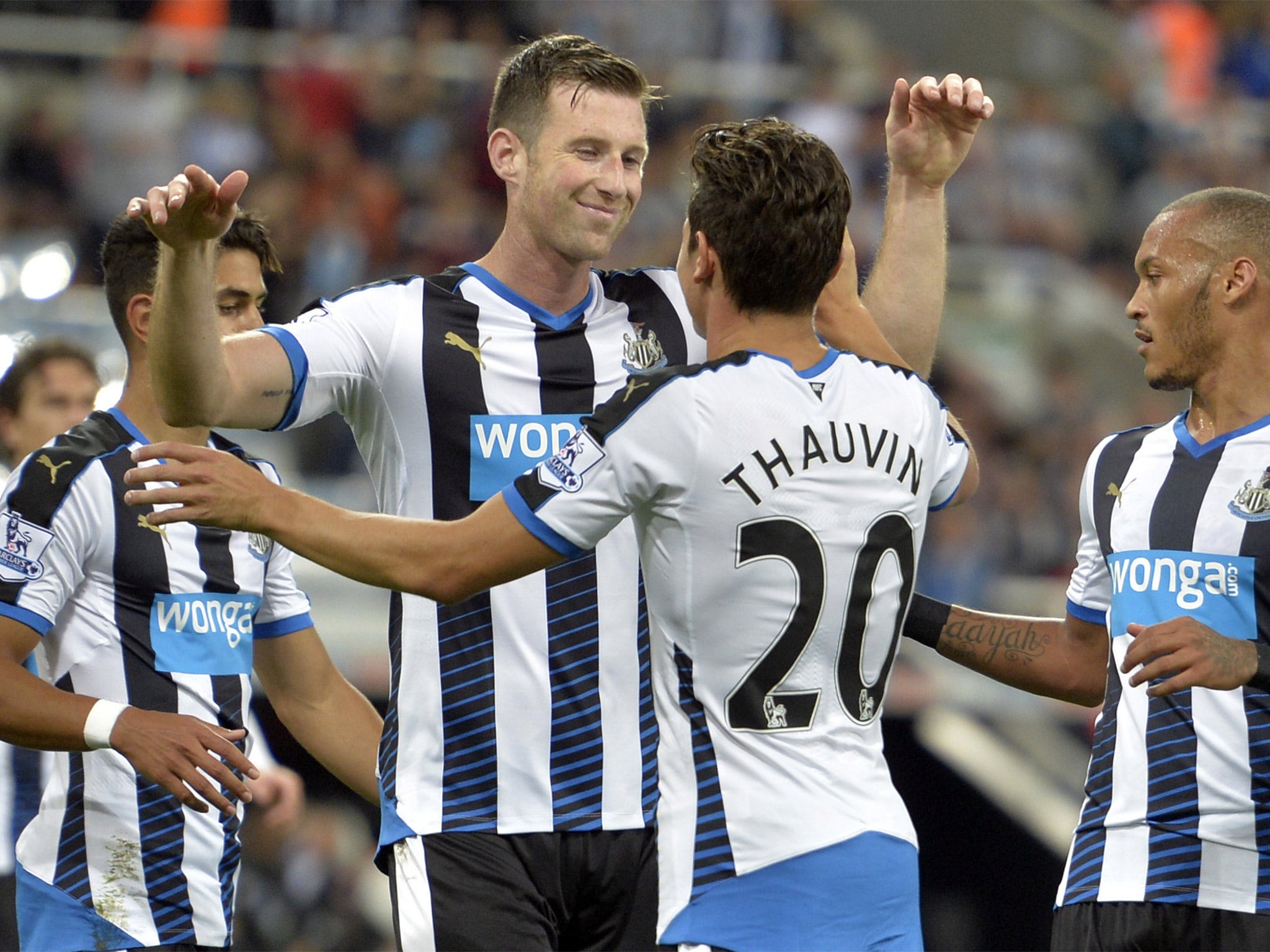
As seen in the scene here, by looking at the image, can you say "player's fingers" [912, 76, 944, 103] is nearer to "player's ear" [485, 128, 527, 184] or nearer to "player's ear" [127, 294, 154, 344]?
"player's ear" [485, 128, 527, 184]

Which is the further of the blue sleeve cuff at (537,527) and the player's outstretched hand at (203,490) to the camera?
the blue sleeve cuff at (537,527)

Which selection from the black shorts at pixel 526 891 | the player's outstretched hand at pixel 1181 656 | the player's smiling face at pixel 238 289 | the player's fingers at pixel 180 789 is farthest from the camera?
the player's smiling face at pixel 238 289

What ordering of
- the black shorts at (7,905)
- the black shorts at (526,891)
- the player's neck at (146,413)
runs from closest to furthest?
Result: the black shorts at (526,891), the player's neck at (146,413), the black shorts at (7,905)

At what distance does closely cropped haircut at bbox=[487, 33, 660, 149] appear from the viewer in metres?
4.23

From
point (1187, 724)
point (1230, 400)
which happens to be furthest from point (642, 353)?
point (1187, 724)

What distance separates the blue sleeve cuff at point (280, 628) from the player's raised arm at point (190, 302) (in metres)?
1.33

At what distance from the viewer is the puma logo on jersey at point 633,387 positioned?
3365 millimetres

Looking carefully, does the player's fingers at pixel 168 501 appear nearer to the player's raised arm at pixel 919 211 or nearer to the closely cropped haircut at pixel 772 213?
the closely cropped haircut at pixel 772 213

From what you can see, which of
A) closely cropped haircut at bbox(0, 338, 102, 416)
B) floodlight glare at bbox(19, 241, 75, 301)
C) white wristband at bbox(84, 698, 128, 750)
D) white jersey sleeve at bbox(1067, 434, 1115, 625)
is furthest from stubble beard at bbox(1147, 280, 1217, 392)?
floodlight glare at bbox(19, 241, 75, 301)

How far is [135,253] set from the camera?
15.9 feet

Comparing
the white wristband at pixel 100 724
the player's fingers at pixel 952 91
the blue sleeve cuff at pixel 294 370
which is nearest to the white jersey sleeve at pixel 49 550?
the white wristband at pixel 100 724

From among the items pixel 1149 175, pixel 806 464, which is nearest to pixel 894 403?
pixel 806 464

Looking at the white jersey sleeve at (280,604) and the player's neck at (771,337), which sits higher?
the player's neck at (771,337)

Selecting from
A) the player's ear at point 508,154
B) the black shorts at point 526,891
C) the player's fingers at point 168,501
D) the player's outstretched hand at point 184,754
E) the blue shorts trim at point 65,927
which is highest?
the player's ear at point 508,154
